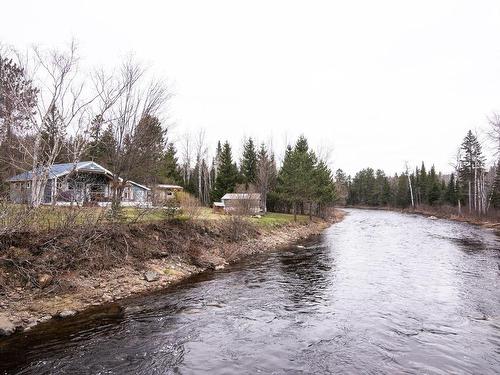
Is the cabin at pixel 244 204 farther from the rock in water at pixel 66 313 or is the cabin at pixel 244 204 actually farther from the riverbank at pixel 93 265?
the rock in water at pixel 66 313

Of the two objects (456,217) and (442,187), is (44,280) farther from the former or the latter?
(442,187)

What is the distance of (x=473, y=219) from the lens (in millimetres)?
50875

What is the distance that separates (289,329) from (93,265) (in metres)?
8.69

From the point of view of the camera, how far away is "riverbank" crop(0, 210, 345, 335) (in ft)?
38.2

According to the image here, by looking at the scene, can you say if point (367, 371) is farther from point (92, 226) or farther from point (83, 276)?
point (92, 226)

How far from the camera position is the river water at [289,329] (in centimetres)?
838

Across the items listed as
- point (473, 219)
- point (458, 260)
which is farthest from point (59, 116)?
point (473, 219)

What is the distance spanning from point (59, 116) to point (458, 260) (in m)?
24.6

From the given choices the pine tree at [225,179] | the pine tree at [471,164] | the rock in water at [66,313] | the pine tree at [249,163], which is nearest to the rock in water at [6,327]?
the rock in water at [66,313]

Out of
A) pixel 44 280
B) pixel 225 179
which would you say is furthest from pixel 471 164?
pixel 44 280

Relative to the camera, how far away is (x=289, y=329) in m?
10.6

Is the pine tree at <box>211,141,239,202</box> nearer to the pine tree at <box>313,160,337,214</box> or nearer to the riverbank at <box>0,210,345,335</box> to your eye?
the pine tree at <box>313,160,337,214</box>

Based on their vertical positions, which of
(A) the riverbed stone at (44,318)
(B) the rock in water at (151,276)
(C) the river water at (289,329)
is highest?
(B) the rock in water at (151,276)

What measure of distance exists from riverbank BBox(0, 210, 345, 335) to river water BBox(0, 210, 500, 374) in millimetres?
945
